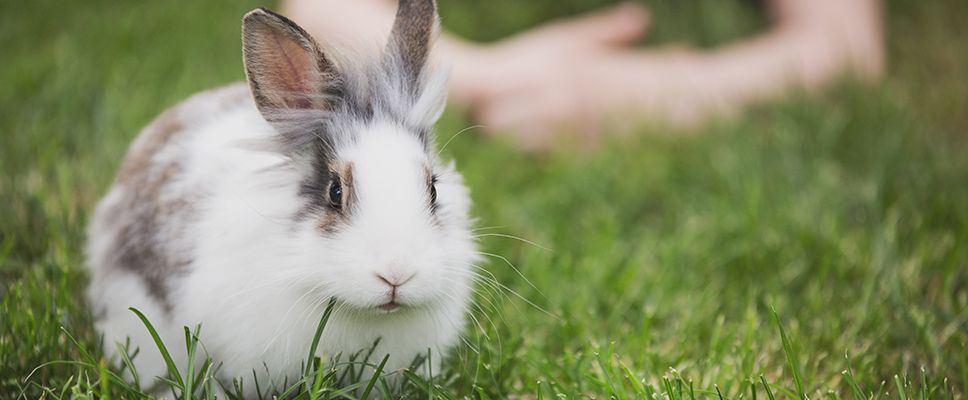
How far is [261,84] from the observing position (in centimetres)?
195

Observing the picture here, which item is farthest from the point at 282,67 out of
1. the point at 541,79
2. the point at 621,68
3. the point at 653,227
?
the point at 621,68

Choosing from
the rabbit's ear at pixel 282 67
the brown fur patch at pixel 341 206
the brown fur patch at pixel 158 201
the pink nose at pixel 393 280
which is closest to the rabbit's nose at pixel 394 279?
the pink nose at pixel 393 280

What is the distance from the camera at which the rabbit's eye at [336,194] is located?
1896 millimetres

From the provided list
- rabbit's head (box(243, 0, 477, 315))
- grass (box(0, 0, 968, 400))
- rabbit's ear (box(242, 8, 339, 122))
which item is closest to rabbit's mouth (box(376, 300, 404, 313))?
rabbit's head (box(243, 0, 477, 315))

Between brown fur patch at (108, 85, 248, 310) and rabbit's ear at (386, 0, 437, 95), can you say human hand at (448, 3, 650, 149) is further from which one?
rabbit's ear at (386, 0, 437, 95)

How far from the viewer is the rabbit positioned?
1.83m

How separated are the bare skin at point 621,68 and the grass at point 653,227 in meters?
0.16

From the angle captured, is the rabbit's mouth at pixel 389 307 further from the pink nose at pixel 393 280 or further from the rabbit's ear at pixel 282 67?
the rabbit's ear at pixel 282 67

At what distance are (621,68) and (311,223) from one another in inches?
118

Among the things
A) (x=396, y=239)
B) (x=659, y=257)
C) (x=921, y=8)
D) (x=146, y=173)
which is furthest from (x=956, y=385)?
(x=921, y=8)

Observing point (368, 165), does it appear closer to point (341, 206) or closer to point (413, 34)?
point (341, 206)

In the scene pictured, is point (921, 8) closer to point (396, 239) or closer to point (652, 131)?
point (652, 131)

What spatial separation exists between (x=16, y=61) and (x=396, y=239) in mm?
2873

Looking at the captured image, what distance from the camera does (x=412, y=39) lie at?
209 cm
